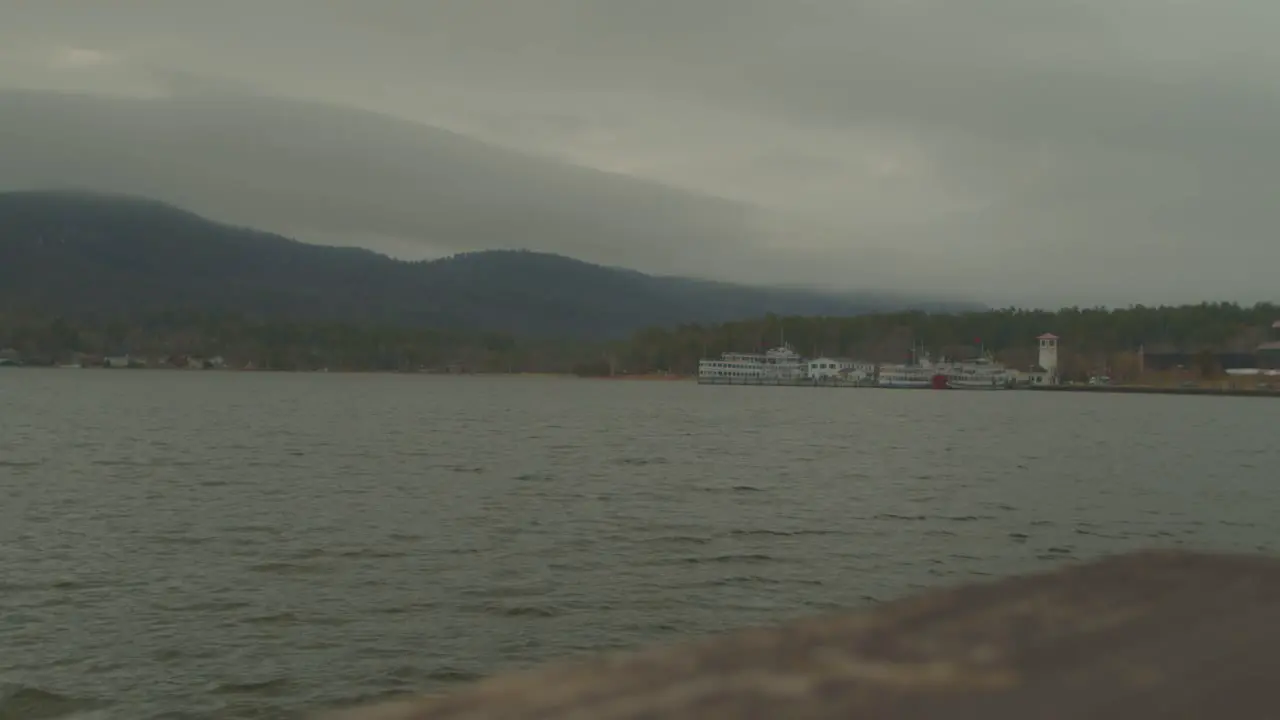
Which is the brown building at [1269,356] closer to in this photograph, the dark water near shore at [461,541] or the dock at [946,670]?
the dark water near shore at [461,541]

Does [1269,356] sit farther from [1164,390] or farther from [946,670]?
[946,670]

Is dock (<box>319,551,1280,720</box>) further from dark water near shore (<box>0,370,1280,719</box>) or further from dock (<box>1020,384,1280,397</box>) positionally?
dock (<box>1020,384,1280,397</box>)

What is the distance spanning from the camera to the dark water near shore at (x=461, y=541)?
11.9m

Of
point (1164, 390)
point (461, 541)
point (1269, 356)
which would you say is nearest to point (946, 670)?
point (461, 541)

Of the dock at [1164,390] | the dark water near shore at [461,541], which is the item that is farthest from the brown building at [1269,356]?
the dark water near shore at [461,541]

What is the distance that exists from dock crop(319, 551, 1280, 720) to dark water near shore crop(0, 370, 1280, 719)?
7820 millimetres

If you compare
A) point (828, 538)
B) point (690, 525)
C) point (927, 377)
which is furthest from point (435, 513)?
point (927, 377)

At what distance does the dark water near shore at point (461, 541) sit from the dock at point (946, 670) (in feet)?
25.7

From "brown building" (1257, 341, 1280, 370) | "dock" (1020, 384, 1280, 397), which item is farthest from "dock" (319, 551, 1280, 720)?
"brown building" (1257, 341, 1280, 370)

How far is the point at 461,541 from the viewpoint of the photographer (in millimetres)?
19391

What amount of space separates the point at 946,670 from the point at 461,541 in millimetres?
16543

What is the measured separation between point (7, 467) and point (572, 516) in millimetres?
20300

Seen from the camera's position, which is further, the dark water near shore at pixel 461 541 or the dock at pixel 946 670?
the dark water near shore at pixel 461 541

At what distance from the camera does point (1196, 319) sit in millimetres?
189125
